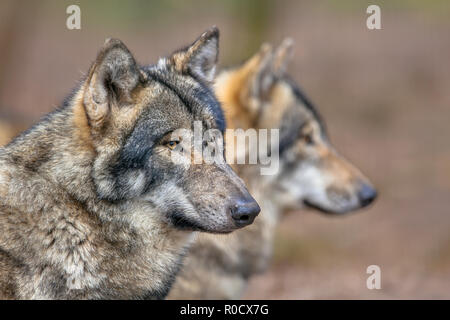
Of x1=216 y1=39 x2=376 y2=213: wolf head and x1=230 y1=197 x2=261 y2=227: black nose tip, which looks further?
x1=216 y1=39 x2=376 y2=213: wolf head

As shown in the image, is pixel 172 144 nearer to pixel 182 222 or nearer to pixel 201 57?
pixel 182 222

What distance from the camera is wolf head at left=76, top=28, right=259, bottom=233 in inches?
154

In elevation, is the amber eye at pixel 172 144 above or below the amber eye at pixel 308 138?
above

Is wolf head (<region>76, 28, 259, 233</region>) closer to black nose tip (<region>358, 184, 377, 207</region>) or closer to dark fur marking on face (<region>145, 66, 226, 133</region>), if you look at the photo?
dark fur marking on face (<region>145, 66, 226, 133</region>)

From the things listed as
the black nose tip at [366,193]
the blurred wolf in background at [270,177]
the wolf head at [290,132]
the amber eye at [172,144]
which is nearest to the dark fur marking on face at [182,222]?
the amber eye at [172,144]

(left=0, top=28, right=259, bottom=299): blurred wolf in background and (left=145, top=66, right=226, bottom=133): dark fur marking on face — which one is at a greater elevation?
(left=145, top=66, right=226, bottom=133): dark fur marking on face

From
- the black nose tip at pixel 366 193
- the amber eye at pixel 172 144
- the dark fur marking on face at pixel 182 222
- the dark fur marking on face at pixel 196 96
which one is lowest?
the black nose tip at pixel 366 193

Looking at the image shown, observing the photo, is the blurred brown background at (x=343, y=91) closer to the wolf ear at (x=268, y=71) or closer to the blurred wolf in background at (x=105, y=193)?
the blurred wolf in background at (x=105, y=193)

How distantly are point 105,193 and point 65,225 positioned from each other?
315mm

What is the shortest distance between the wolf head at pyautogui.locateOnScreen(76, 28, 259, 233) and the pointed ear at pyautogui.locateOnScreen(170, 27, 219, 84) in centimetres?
47

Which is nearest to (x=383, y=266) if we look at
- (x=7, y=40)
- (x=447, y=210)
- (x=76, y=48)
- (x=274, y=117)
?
(x=447, y=210)

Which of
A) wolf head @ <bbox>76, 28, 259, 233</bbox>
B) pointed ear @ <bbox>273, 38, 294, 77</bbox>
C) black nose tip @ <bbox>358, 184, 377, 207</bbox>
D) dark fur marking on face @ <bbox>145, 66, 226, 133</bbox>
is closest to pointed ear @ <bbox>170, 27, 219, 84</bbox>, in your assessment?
dark fur marking on face @ <bbox>145, 66, 226, 133</bbox>

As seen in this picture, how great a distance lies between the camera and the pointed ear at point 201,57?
4.65 m

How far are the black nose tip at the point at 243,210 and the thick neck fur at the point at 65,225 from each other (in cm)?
54
